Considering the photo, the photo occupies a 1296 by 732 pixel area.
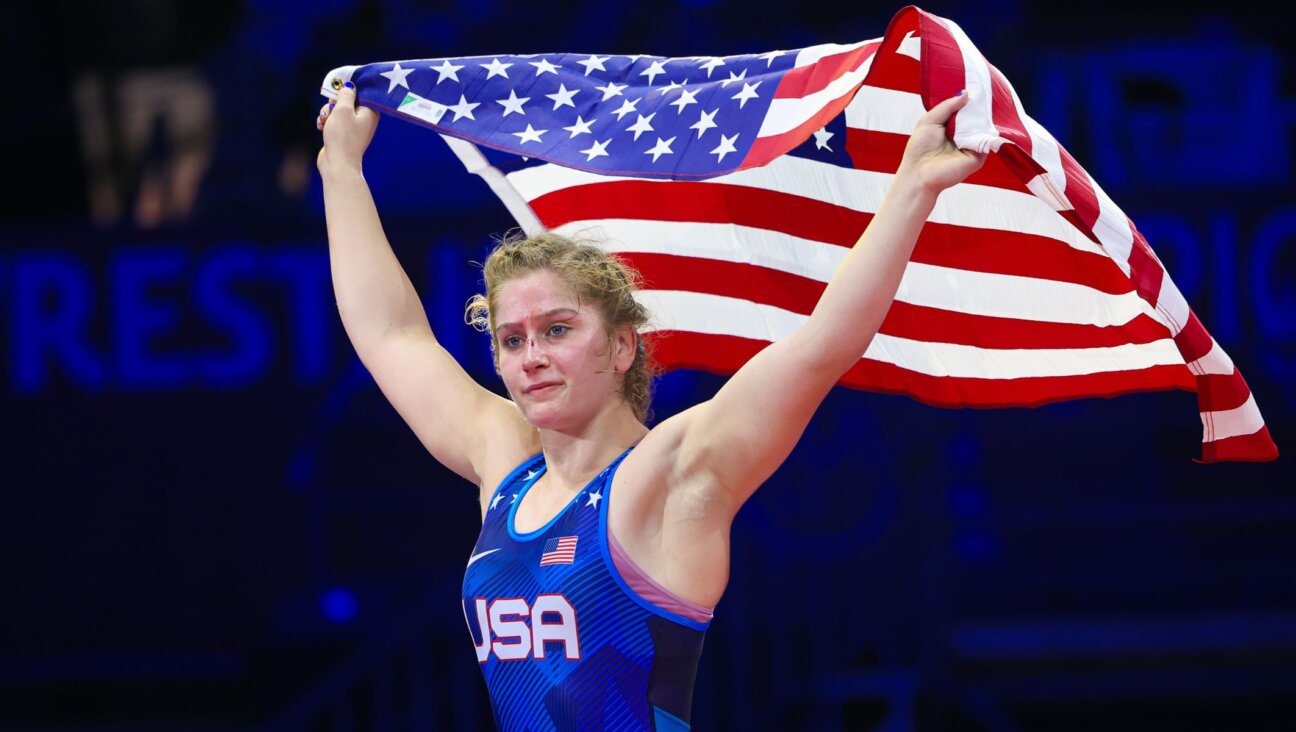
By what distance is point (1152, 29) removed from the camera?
7.45 metres

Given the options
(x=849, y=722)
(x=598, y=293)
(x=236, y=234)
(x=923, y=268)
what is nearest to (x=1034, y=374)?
(x=923, y=268)

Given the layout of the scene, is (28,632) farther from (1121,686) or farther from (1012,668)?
(1121,686)

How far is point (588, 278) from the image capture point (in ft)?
8.77

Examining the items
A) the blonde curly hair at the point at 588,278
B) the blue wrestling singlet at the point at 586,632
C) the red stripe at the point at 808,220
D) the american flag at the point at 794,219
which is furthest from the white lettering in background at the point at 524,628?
the red stripe at the point at 808,220

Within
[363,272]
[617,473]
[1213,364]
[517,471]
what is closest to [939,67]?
[1213,364]

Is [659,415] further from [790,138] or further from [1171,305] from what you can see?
[1171,305]

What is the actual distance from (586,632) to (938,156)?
3.29ft

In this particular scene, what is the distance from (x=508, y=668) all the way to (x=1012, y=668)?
152 inches

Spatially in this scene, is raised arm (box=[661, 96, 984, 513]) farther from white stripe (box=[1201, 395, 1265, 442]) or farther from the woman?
white stripe (box=[1201, 395, 1265, 442])

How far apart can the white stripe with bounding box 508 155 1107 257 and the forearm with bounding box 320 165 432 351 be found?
0.53 metres

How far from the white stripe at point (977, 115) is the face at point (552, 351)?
2.38ft

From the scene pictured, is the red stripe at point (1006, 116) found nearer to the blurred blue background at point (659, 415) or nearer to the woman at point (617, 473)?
the woman at point (617, 473)

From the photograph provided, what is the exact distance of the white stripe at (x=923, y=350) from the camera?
3176mm

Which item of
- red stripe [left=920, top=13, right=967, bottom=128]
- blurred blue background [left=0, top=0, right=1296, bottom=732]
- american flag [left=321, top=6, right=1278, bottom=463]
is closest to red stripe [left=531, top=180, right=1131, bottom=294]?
american flag [left=321, top=6, right=1278, bottom=463]
